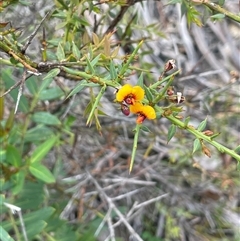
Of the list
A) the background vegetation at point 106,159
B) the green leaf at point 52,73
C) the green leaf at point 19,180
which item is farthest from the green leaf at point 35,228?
the green leaf at point 52,73

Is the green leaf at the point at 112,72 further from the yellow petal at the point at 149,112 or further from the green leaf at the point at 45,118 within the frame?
the green leaf at the point at 45,118

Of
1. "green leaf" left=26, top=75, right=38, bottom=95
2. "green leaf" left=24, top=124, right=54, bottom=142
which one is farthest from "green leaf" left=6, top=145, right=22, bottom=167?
"green leaf" left=26, top=75, right=38, bottom=95

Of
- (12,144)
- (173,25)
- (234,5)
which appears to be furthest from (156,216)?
(234,5)

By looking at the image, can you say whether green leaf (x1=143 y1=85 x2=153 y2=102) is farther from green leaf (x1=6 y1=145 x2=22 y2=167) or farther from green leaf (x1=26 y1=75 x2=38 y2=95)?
green leaf (x1=26 y1=75 x2=38 y2=95)

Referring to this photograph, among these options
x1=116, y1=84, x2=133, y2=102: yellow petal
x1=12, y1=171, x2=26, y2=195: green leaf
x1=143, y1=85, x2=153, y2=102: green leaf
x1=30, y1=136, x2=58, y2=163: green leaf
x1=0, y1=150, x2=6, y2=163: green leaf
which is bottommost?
x1=12, y1=171, x2=26, y2=195: green leaf

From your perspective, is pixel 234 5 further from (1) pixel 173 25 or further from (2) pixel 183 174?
(2) pixel 183 174

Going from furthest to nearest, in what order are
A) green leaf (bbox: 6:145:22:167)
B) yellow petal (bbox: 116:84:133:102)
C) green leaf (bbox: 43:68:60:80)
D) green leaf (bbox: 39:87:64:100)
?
green leaf (bbox: 39:87:64:100) → green leaf (bbox: 6:145:22:167) → green leaf (bbox: 43:68:60:80) → yellow petal (bbox: 116:84:133:102)

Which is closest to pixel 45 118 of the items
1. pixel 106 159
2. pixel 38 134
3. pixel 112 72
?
pixel 38 134
